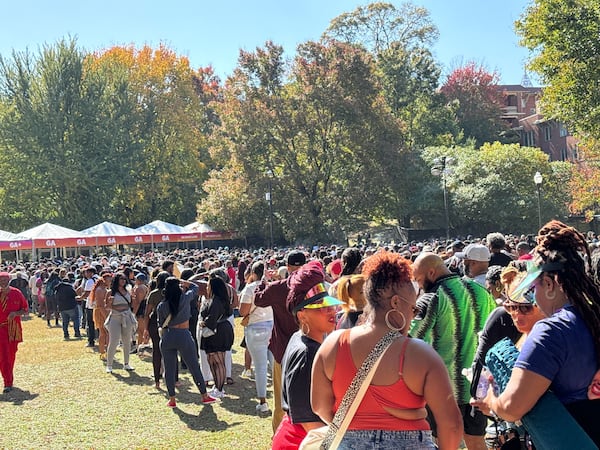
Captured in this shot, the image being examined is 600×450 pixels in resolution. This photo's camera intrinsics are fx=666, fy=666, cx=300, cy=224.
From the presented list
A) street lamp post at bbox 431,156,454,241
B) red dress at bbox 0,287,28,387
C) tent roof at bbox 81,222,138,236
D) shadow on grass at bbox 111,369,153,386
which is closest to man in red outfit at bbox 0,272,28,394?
red dress at bbox 0,287,28,387

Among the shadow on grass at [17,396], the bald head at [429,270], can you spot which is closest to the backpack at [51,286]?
the shadow on grass at [17,396]

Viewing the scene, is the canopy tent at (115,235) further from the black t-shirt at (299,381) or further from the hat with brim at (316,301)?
the black t-shirt at (299,381)

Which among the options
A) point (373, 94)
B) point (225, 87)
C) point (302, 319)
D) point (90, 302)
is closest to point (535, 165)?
point (373, 94)

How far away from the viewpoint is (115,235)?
33.7m

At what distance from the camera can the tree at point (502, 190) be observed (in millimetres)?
42281

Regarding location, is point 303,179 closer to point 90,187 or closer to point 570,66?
point 90,187

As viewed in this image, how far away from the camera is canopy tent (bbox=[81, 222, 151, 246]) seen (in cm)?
3297

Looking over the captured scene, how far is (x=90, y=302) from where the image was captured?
14195mm

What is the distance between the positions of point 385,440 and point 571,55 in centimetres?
2137

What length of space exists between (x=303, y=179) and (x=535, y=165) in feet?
51.1

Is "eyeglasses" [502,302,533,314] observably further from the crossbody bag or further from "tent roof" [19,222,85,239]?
"tent roof" [19,222,85,239]

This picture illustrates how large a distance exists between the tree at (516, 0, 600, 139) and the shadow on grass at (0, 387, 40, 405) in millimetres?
18371

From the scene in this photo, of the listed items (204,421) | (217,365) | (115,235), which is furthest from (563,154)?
(204,421)

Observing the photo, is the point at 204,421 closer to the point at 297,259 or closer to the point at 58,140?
the point at 297,259
